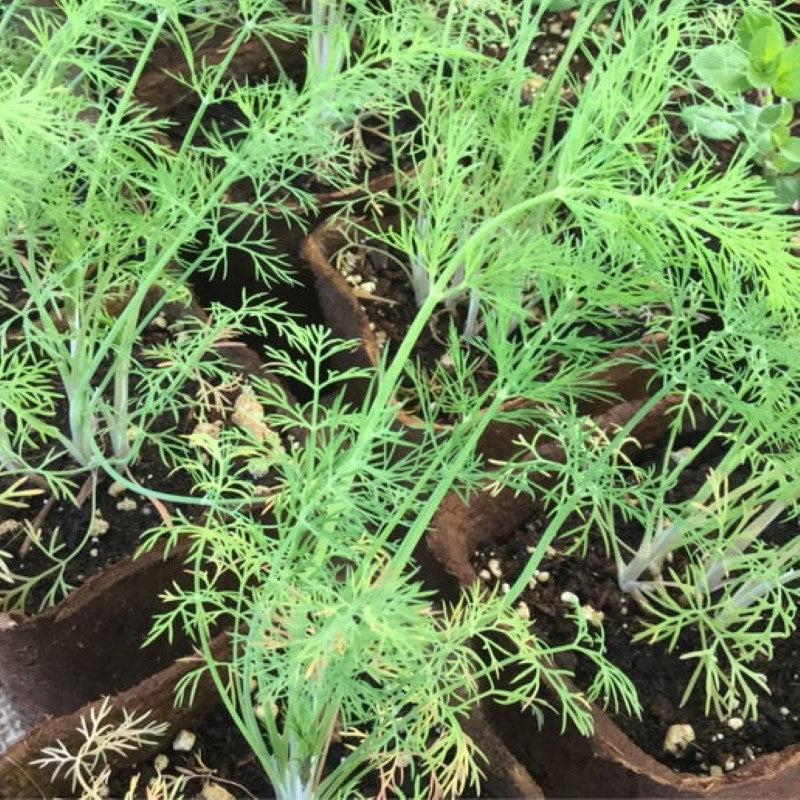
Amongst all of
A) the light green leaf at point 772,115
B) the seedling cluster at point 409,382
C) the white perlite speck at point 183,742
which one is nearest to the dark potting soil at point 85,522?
the seedling cluster at point 409,382

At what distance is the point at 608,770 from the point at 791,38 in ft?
Result: 3.76

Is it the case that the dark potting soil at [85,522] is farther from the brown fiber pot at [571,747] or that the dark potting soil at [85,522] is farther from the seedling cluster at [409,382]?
the brown fiber pot at [571,747]

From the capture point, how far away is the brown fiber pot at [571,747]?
0.80 m

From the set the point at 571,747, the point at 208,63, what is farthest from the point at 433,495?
the point at 208,63

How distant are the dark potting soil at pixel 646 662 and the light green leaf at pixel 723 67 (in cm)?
44

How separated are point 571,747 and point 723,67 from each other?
2.08ft

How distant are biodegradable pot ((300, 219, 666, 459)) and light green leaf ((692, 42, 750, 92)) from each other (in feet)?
0.82

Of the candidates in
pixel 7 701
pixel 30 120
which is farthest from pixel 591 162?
pixel 7 701

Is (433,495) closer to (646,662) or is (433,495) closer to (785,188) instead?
(646,662)

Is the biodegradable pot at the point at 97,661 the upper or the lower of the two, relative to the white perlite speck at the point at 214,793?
upper

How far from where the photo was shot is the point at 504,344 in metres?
0.74

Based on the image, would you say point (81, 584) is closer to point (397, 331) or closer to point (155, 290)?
point (155, 290)

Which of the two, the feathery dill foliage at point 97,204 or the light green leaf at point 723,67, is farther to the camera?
the light green leaf at point 723,67

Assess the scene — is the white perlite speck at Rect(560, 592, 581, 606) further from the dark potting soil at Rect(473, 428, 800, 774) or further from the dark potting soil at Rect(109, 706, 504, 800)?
the dark potting soil at Rect(109, 706, 504, 800)
